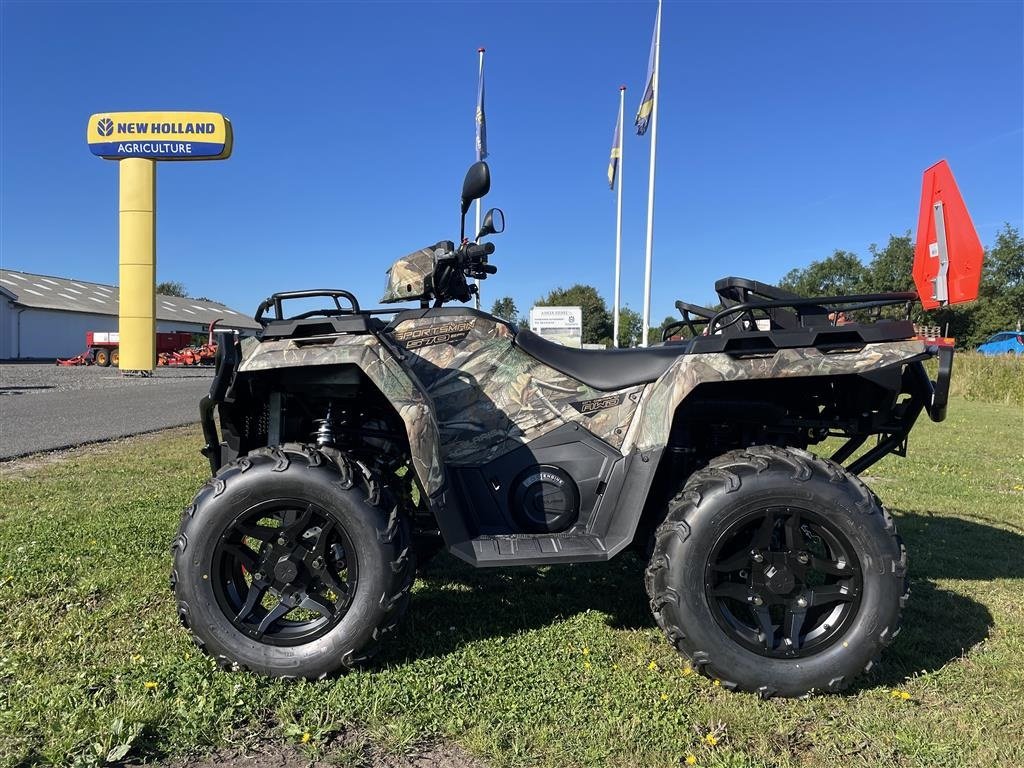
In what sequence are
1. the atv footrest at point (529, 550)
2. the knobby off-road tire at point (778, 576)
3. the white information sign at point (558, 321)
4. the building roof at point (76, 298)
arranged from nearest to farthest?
1. the knobby off-road tire at point (778, 576)
2. the atv footrest at point (529, 550)
3. the white information sign at point (558, 321)
4. the building roof at point (76, 298)

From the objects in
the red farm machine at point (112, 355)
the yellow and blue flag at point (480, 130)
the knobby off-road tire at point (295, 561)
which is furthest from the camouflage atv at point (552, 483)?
the red farm machine at point (112, 355)

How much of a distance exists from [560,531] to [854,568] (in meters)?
1.20

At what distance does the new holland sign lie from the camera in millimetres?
19328

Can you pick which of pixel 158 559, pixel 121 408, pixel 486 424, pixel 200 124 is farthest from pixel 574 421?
pixel 200 124

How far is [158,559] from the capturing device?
3912 mm

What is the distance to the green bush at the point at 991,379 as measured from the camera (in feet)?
61.0

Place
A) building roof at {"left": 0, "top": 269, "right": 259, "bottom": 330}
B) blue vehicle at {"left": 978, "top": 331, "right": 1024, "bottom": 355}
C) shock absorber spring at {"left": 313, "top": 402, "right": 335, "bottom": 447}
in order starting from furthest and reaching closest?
building roof at {"left": 0, "top": 269, "right": 259, "bottom": 330}, blue vehicle at {"left": 978, "top": 331, "right": 1024, "bottom": 355}, shock absorber spring at {"left": 313, "top": 402, "right": 335, "bottom": 447}

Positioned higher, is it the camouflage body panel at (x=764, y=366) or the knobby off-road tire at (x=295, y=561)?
the camouflage body panel at (x=764, y=366)

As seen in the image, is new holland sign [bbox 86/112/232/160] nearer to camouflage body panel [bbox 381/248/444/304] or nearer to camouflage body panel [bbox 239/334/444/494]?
camouflage body panel [bbox 381/248/444/304]

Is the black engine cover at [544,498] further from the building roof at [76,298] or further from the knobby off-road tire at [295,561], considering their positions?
the building roof at [76,298]

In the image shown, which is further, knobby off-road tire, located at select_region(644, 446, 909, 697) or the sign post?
the sign post

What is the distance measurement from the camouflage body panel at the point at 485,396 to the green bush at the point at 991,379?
19.2 meters

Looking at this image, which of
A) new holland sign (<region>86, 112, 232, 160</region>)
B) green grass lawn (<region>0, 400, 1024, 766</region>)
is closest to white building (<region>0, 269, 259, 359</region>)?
A: new holland sign (<region>86, 112, 232, 160</region>)

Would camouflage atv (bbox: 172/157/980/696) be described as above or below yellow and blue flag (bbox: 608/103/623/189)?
below
